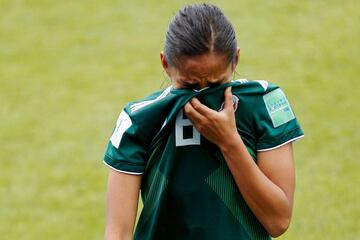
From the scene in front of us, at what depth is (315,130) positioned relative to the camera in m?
7.34

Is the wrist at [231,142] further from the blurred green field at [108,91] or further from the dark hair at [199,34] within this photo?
the blurred green field at [108,91]

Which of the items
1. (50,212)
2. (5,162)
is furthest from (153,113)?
(5,162)

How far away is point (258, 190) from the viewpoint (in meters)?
2.77

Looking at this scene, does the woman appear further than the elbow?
No

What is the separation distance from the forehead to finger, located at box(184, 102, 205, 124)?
0.10 meters

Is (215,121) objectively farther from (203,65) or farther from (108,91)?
(108,91)

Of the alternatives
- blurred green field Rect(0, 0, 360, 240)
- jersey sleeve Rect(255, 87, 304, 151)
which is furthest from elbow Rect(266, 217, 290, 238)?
blurred green field Rect(0, 0, 360, 240)

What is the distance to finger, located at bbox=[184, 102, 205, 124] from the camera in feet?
8.87

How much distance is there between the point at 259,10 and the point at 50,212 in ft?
12.4

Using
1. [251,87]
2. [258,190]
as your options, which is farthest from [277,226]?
[251,87]

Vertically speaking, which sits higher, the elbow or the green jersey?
the green jersey

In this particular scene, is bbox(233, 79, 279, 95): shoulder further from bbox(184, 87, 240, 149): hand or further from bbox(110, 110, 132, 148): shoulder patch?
bbox(110, 110, 132, 148): shoulder patch

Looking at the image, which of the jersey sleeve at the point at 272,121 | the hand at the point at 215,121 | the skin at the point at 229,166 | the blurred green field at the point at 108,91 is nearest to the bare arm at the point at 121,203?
the skin at the point at 229,166

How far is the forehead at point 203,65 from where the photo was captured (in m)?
2.73
